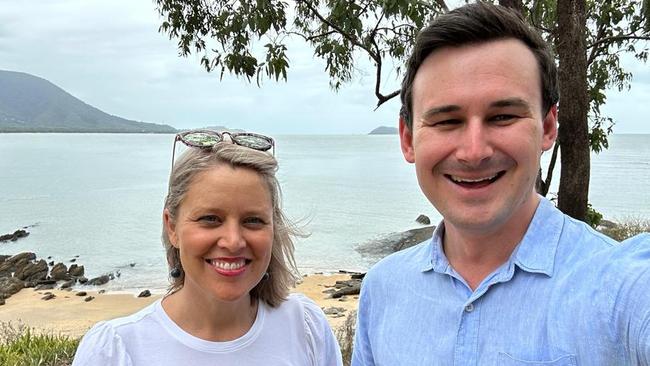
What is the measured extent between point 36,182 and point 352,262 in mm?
54481

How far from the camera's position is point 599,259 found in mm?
1558

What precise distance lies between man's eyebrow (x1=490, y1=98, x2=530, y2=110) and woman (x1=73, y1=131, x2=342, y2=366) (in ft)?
3.14

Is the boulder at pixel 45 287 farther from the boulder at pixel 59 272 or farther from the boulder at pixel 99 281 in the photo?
the boulder at pixel 99 281

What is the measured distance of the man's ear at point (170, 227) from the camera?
233 cm

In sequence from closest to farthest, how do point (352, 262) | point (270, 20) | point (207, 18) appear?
point (270, 20), point (207, 18), point (352, 262)

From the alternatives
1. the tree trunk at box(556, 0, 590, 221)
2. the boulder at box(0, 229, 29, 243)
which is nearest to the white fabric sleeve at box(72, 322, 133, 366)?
the tree trunk at box(556, 0, 590, 221)

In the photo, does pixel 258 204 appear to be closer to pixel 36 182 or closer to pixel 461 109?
pixel 461 109

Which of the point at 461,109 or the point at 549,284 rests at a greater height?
the point at 461,109

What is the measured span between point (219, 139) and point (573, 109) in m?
3.84

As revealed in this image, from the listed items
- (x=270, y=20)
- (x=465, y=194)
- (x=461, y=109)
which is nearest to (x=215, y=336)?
(x=465, y=194)

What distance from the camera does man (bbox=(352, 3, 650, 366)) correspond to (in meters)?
1.51

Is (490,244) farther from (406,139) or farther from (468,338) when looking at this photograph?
(406,139)

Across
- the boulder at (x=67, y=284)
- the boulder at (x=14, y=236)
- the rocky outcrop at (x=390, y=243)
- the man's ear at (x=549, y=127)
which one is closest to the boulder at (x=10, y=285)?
the boulder at (x=67, y=284)

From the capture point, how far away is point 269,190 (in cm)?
230
